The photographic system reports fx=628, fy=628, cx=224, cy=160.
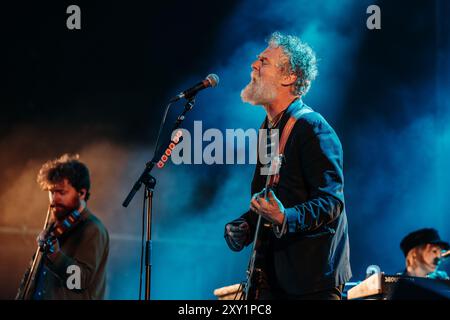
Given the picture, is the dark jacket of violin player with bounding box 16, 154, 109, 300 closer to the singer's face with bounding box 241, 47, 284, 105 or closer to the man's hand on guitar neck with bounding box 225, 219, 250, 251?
the man's hand on guitar neck with bounding box 225, 219, 250, 251

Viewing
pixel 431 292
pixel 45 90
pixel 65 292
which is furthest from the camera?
pixel 45 90

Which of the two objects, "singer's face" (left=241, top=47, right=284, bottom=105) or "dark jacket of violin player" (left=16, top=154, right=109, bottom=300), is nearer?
"singer's face" (left=241, top=47, right=284, bottom=105)

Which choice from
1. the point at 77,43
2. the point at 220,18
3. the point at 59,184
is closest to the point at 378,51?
the point at 220,18

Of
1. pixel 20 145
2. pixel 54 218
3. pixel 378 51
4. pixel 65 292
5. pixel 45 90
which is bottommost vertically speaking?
pixel 65 292

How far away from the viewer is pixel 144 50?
6.40 metres

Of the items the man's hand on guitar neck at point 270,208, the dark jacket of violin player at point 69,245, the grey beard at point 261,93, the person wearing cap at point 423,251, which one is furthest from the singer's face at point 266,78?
the person wearing cap at point 423,251

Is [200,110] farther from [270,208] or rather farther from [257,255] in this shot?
[270,208]

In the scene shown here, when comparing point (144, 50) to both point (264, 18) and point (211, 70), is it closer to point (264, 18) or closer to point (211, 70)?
point (211, 70)

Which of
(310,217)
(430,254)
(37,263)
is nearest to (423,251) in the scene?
(430,254)

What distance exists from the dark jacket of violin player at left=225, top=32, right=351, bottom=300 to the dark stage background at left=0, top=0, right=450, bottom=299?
2.63 metres

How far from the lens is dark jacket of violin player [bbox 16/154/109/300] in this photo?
4180mm

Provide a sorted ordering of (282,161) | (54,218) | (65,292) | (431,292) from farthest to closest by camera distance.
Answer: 1. (54,218)
2. (65,292)
3. (282,161)
4. (431,292)

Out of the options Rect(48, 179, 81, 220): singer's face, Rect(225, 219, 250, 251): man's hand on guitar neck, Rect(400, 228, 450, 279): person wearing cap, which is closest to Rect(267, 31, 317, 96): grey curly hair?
Rect(225, 219, 250, 251): man's hand on guitar neck
